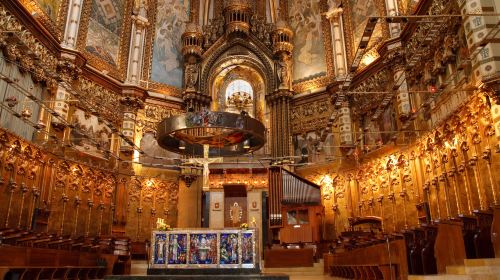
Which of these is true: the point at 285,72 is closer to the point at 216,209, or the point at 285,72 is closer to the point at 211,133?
the point at 216,209

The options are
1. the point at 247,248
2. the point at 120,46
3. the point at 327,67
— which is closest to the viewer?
the point at 247,248

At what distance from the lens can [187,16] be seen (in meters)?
25.4

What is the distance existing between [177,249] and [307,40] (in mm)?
15250

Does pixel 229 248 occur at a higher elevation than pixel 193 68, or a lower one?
lower

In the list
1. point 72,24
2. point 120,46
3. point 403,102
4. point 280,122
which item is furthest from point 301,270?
point 120,46

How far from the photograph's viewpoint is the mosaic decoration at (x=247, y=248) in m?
12.6

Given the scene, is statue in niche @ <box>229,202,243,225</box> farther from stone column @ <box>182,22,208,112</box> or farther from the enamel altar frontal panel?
the enamel altar frontal panel

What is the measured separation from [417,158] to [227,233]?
7.50 meters

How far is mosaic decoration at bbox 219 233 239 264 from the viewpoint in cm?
1266

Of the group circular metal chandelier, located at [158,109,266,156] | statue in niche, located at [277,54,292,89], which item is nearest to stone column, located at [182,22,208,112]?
statue in niche, located at [277,54,292,89]

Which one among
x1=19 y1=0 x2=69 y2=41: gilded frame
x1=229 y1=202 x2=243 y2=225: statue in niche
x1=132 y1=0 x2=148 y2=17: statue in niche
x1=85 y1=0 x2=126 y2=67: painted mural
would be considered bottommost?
x1=229 y1=202 x2=243 y2=225: statue in niche

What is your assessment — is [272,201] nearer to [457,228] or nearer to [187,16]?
[457,228]

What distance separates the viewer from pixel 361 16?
66.9 ft

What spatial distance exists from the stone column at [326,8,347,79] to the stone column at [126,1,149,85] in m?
10.1
